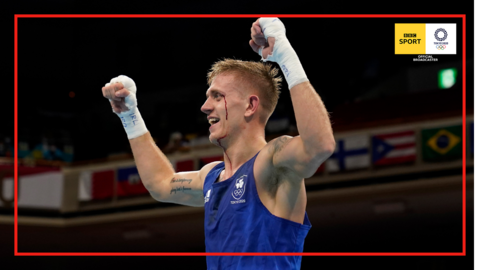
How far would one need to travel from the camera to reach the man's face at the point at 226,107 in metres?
2.68

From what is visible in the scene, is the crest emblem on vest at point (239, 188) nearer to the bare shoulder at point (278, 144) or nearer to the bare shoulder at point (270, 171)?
the bare shoulder at point (270, 171)

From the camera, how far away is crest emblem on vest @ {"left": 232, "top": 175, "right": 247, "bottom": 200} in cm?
250

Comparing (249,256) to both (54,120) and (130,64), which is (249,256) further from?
(54,120)

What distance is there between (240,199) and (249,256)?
0.25 metres

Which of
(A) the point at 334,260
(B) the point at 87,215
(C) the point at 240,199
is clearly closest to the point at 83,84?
(B) the point at 87,215

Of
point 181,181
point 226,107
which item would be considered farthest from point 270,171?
point 181,181

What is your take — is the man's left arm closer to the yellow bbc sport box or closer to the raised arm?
the raised arm

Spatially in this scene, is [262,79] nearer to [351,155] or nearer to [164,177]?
[164,177]

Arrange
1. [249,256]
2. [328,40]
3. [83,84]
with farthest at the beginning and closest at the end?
[83,84] → [328,40] → [249,256]

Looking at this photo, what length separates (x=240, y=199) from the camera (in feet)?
8.18

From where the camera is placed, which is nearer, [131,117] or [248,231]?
[248,231]

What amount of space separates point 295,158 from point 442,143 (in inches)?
165

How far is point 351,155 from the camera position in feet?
20.9

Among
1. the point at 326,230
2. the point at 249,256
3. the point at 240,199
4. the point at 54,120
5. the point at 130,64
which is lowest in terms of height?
the point at 326,230
